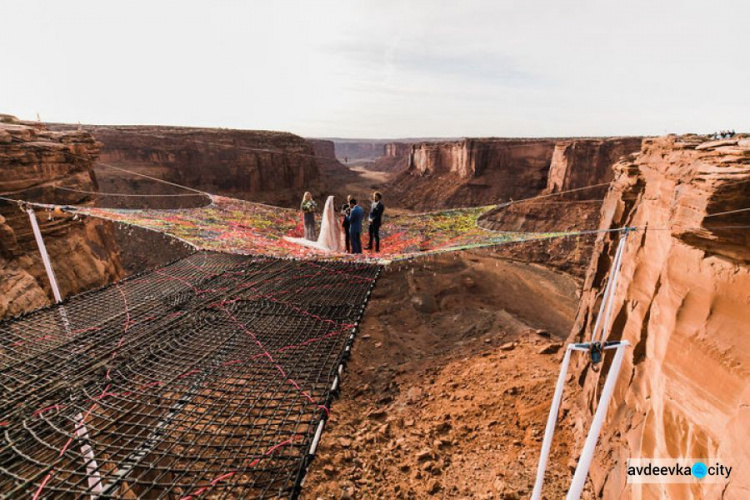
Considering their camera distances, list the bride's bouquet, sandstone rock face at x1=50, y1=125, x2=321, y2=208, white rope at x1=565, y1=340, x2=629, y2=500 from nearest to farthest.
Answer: white rope at x1=565, y1=340, x2=629, y2=500
the bride's bouquet
sandstone rock face at x1=50, y1=125, x2=321, y2=208

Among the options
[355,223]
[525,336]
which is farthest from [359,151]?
[525,336]

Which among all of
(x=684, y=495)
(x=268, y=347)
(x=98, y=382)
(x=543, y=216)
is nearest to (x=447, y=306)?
(x=268, y=347)

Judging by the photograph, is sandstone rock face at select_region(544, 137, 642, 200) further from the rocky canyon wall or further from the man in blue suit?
the man in blue suit

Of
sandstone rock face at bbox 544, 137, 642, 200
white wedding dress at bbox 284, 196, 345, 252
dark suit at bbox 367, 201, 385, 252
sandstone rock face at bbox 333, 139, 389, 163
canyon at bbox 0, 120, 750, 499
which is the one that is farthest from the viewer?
sandstone rock face at bbox 333, 139, 389, 163

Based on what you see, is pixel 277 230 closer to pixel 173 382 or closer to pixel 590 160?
pixel 173 382

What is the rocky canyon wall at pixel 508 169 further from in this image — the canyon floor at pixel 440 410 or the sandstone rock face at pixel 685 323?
the sandstone rock face at pixel 685 323

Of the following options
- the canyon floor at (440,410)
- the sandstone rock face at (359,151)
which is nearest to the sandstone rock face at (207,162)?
the canyon floor at (440,410)

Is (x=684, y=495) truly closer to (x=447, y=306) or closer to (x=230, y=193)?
(x=447, y=306)

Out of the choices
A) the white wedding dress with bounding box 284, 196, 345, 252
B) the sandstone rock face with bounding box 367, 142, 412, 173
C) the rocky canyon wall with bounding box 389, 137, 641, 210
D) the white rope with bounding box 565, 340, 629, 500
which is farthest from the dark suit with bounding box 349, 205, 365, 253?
the sandstone rock face with bounding box 367, 142, 412, 173
